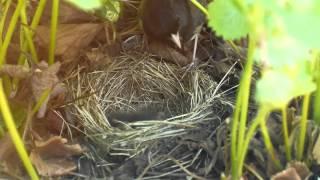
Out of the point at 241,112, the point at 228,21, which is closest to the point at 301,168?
the point at 241,112

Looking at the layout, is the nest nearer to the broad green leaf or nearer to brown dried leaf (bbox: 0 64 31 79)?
brown dried leaf (bbox: 0 64 31 79)

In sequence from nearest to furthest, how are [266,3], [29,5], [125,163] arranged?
[266,3]
[125,163]
[29,5]

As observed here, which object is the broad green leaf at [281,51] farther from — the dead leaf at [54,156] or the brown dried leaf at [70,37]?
the brown dried leaf at [70,37]

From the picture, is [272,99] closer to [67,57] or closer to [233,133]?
[233,133]

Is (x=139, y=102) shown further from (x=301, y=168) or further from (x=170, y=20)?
(x=301, y=168)

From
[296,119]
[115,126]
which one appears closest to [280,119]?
[296,119]

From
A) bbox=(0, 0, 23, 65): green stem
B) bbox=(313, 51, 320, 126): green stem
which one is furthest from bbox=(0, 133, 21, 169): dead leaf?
bbox=(313, 51, 320, 126): green stem
